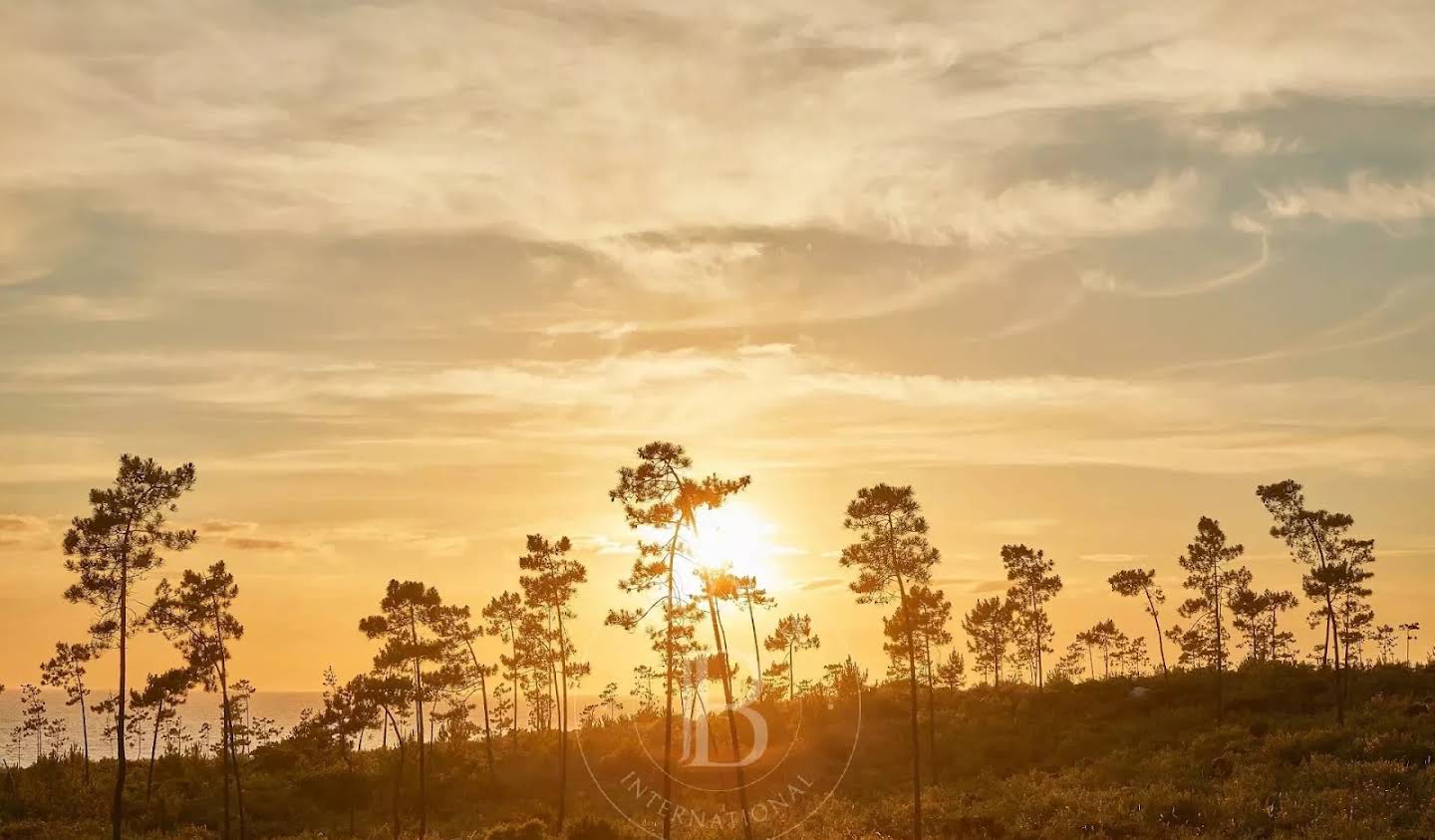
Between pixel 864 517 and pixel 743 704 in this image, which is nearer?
pixel 864 517

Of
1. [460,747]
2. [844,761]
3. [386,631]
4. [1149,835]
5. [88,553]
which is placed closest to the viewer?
[1149,835]

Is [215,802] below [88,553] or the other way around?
below

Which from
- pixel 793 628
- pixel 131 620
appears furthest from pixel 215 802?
pixel 793 628

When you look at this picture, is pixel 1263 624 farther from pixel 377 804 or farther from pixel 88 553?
pixel 88 553

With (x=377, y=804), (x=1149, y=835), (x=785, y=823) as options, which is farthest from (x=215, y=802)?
(x=1149, y=835)

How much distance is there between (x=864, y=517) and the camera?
47.5 metres

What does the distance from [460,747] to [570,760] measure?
11.2m

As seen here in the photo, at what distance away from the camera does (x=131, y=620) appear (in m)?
41.3

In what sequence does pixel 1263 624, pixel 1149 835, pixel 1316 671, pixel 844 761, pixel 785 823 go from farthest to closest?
pixel 1263 624
pixel 1316 671
pixel 844 761
pixel 785 823
pixel 1149 835

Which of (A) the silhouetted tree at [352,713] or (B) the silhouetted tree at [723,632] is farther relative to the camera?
(A) the silhouetted tree at [352,713]

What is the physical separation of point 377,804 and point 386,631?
1869 cm

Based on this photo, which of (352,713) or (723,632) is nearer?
(723,632)

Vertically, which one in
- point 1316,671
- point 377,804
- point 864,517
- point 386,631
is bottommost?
point 377,804

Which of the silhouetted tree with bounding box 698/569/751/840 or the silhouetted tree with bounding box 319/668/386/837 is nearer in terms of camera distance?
the silhouetted tree with bounding box 698/569/751/840
